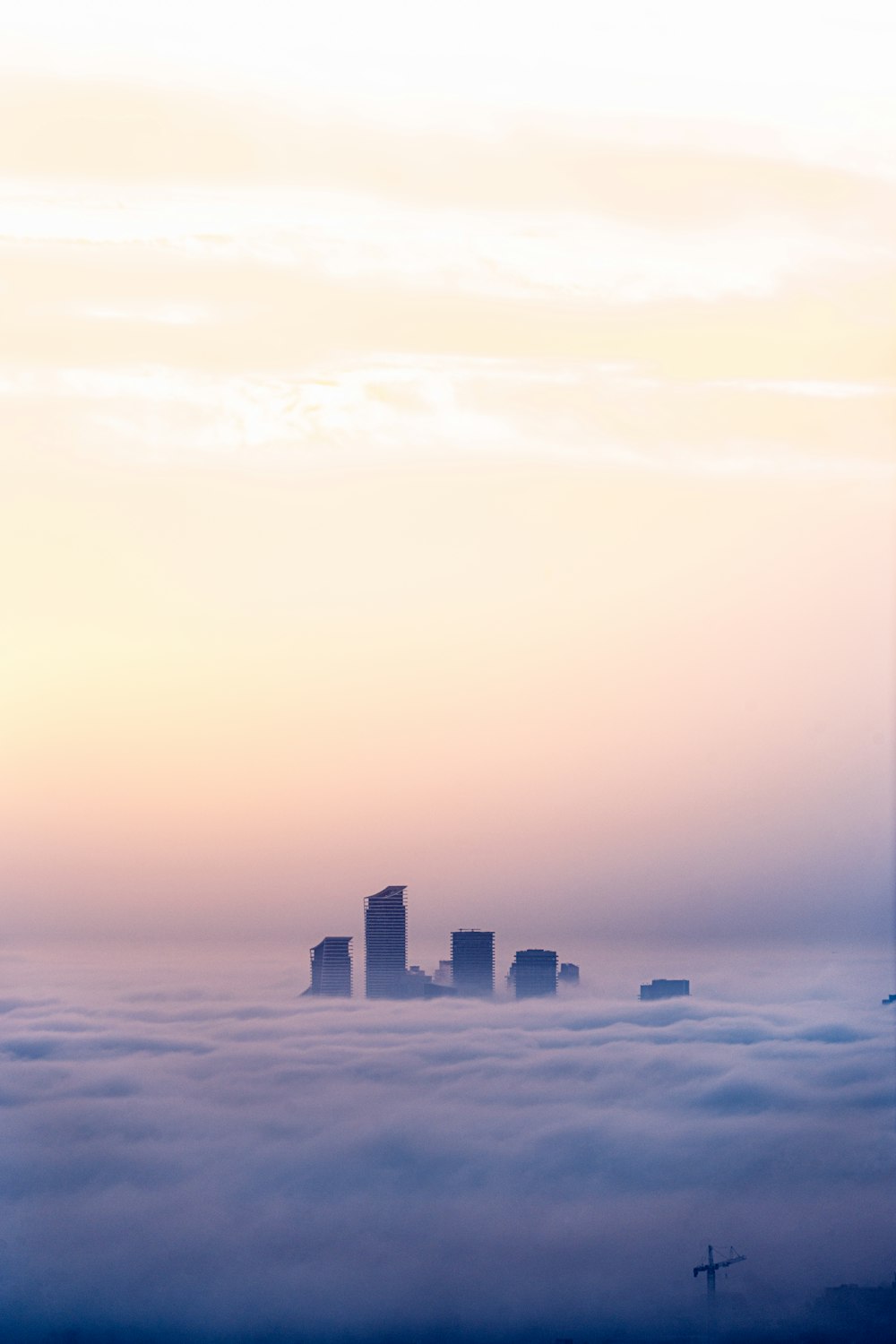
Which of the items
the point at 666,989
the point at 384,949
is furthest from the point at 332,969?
the point at 666,989

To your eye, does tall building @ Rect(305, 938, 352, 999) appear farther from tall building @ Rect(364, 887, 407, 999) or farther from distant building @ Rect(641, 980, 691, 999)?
distant building @ Rect(641, 980, 691, 999)

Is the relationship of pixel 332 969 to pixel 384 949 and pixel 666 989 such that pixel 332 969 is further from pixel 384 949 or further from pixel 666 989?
pixel 666 989

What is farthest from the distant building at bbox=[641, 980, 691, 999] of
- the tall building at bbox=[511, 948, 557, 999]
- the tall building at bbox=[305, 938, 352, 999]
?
the tall building at bbox=[305, 938, 352, 999]

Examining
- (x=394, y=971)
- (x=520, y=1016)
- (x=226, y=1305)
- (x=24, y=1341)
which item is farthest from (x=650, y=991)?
(x=24, y=1341)

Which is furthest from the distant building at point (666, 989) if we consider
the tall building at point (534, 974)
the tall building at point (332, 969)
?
the tall building at point (332, 969)

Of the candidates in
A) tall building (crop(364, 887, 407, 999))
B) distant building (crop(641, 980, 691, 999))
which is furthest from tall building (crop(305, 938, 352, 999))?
distant building (crop(641, 980, 691, 999))
